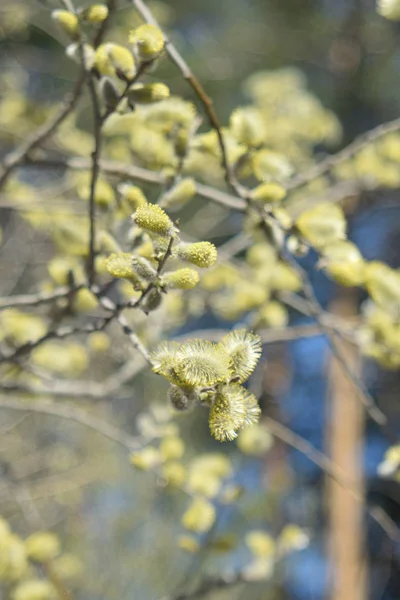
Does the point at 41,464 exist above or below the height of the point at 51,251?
below

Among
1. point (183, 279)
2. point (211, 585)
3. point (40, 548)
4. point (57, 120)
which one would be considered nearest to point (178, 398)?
point (183, 279)

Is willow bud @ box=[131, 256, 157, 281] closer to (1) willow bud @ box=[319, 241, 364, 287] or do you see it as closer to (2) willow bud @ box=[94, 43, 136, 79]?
(2) willow bud @ box=[94, 43, 136, 79]

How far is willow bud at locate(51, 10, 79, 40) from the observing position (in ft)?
2.81

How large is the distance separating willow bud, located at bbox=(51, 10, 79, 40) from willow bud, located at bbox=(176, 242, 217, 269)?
412 mm

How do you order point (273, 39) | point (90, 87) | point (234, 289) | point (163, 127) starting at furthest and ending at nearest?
point (273, 39)
point (234, 289)
point (163, 127)
point (90, 87)

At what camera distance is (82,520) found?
165 inches

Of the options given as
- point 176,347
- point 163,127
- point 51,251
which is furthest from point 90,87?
point 51,251

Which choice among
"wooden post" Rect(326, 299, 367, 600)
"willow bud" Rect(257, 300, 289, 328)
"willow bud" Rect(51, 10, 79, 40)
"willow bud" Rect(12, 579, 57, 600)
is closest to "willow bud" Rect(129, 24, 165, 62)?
"willow bud" Rect(51, 10, 79, 40)

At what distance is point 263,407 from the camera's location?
3719mm

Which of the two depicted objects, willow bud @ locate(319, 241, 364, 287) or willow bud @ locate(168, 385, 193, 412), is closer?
willow bud @ locate(168, 385, 193, 412)

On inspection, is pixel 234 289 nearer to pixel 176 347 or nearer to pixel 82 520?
pixel 176 347

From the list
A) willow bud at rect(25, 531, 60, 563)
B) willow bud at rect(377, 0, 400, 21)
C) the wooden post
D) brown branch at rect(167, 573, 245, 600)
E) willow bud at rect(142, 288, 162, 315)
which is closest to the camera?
willow bud at rect(142, 288, 162, 315)

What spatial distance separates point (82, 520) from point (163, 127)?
3.70 meters

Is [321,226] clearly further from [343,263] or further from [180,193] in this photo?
[180,193]
